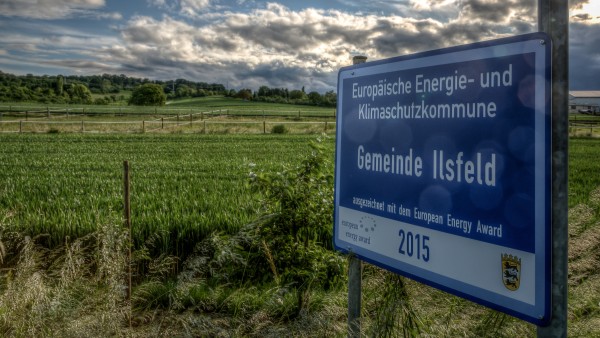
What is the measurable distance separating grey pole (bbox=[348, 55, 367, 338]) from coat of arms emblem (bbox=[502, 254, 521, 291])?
126 centimetres

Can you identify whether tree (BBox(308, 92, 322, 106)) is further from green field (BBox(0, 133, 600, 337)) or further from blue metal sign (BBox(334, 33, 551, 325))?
blue metal sign (BBox(334, 33, 551, 325))

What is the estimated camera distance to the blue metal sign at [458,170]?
7.52 feet

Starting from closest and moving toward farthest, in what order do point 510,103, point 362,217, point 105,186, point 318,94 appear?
point 510,103
point 362,217
point 105,186
point 318,94

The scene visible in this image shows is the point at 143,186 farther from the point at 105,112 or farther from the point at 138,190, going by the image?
the point at 105,112

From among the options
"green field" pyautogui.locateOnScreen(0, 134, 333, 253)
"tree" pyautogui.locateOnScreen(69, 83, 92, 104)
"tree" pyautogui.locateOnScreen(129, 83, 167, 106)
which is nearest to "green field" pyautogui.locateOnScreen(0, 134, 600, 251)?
"green field" pyautogui.locateOnScreen(0, 134, 333, 253)

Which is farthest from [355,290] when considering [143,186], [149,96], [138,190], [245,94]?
[245,94]

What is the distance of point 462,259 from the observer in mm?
2641

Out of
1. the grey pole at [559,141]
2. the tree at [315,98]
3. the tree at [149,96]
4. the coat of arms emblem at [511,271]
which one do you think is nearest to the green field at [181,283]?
the coat of arms emblem at [511,271]

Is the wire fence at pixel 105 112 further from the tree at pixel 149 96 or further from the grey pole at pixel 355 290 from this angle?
the grey pole at pixel 355 290

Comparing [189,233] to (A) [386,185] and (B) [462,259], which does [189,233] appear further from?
(B) [462,259]

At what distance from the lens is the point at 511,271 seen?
2.40 meters

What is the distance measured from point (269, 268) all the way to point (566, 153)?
3.99 meters

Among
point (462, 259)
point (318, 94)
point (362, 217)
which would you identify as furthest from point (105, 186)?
point (318, 94)

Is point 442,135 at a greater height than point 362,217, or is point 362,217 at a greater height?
point 442,135
